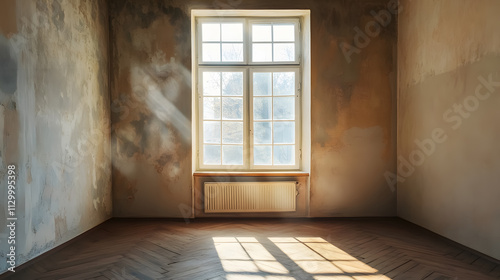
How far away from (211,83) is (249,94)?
0.63 meters

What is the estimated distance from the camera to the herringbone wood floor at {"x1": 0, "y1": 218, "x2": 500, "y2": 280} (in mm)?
2596

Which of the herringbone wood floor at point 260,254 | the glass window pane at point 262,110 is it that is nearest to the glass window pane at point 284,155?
the glass window pane at point 262,110

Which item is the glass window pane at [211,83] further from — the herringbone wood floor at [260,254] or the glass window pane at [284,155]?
the herringbone wood floor at [260,254]

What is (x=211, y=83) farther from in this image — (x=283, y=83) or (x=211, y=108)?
(x=283, y=83)

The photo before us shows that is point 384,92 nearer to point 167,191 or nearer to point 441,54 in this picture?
point 441,54

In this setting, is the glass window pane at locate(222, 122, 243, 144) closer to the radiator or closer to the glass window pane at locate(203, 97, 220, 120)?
the glass window pane at locate(203, 97, 220, 120)

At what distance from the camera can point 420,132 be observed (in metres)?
3.97

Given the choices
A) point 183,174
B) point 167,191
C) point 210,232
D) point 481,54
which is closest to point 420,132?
point 481,54

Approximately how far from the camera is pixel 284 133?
4742 mm

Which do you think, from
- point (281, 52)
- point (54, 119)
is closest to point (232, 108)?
point (281, 52)

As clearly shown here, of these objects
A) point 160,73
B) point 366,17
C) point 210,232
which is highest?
point 366,17

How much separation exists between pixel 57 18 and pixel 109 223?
8.88 feet

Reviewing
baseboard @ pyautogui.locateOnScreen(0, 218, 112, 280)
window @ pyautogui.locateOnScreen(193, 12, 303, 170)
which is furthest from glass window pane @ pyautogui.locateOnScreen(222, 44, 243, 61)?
baseboard @ pyautogui.locateOnScreen(0, 218, 112, 280)

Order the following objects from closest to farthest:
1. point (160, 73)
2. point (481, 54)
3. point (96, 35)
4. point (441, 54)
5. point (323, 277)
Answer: point (323, 277) → point (481, 54) → point (441, 54) → point (96, 35) → point (160, 73)
